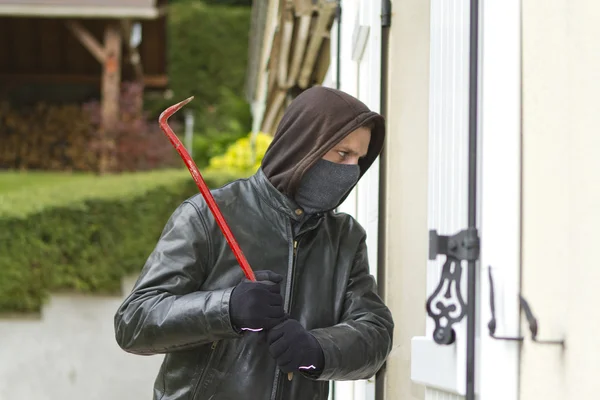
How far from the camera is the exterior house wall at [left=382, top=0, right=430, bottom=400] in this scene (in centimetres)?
335

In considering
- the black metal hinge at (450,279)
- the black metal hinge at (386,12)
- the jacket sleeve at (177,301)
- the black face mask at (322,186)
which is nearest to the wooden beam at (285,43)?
the black metal hinge at (386,12)

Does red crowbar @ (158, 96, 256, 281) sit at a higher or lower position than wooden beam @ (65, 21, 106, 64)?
lower

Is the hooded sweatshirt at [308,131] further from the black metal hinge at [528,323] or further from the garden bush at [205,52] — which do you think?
the garden bush at [205,52]

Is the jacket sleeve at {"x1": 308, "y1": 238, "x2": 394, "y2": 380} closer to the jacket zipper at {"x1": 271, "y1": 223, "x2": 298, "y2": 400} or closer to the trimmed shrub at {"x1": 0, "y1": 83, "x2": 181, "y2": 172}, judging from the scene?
the jacket zipper at {"x1": 271, "y1": 223, "x2": 298, "y2": 400}

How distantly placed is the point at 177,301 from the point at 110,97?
1110 centimetres

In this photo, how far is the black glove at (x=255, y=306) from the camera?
2164 mm

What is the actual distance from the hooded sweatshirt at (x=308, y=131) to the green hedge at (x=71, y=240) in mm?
4752

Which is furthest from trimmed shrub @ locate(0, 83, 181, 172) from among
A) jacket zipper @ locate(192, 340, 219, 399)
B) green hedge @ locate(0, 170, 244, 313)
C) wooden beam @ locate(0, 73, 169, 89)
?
jacket zipper @ locate(192, 340, 219, 399)

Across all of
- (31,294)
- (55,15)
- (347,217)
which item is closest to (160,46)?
(55,15)

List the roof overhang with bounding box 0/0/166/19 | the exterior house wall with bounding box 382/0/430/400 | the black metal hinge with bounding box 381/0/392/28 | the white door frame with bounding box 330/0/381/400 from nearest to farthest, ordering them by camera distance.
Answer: the exterior house wall with bounding box 382/0/430/400 < the black metal hinge with bounding box 381/0/392/28 < the white door frame with bounding box 330/0/381/400 < the roof overhang with bounding box 0/0/166/19

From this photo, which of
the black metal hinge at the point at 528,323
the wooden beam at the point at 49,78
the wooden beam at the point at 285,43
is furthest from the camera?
the wooden beam at the point at 49,78

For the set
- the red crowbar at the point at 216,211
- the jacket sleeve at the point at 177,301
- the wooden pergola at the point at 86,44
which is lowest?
the jacket sleeve at the point at 177,301

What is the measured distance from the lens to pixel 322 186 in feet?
8.06

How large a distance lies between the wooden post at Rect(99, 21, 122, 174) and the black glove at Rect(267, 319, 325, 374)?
34.6 feet
